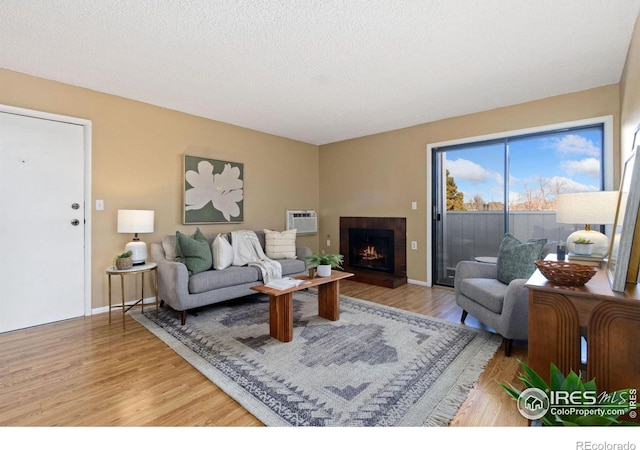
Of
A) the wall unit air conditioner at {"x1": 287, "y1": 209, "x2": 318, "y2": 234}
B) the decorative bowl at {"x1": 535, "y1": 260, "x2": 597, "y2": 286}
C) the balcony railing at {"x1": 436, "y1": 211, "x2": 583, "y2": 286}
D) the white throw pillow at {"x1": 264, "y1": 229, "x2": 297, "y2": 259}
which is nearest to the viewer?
the decorative bowl at {"x1": 535, "y1": 260, "x2": 597, "y2": 286}

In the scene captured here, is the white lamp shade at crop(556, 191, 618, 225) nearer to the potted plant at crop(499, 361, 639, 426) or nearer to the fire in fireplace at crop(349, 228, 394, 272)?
the potted plant at crop(499, 361, 639, 426)

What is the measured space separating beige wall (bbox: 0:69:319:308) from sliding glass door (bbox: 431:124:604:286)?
2.68 m

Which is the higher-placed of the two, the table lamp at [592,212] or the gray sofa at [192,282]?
the table lamp at [592,212]

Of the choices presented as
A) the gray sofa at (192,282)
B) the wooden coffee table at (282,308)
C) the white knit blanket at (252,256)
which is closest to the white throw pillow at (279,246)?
the white knit blanket at (252,256)

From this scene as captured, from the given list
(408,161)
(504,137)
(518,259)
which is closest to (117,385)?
(518,259)

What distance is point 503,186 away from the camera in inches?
146

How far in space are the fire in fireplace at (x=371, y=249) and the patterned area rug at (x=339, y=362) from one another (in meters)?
1.64

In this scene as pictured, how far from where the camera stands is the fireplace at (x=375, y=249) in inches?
178

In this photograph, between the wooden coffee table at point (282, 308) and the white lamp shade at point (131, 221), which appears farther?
the white lamp shade at point (131, 221)

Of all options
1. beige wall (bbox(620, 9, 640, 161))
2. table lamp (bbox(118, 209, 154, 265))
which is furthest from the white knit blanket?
beige wall (bbox(620, 9, 640, 161))

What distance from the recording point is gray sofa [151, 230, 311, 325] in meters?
2.85

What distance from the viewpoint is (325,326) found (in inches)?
109

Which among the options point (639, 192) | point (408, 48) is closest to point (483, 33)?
point (408, 48)

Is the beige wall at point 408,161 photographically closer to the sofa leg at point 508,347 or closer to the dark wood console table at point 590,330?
the sofa leg at point 508,347
